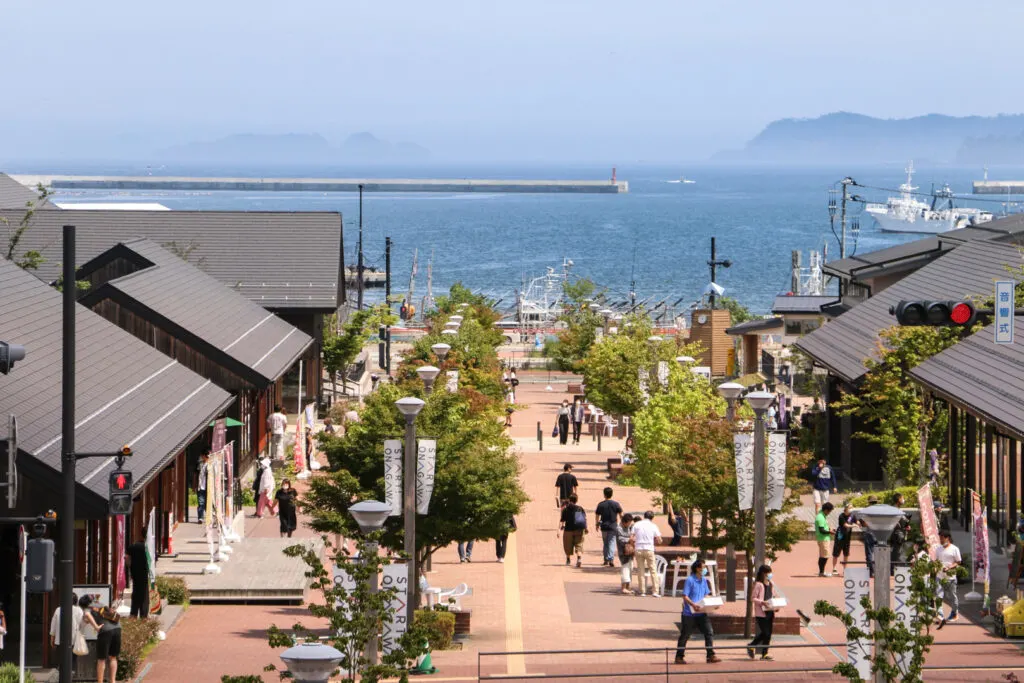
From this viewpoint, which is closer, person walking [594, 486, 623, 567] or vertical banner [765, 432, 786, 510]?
vertical banner [765, 432, 786, 510]

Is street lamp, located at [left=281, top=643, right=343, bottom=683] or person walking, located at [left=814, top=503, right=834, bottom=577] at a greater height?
street lamp, located at [left=281, top=643, right=343, bottom=683]

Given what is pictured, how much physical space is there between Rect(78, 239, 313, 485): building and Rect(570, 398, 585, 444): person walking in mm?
8012

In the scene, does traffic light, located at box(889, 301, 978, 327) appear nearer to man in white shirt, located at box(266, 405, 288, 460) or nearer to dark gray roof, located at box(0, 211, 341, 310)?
man in white shirt, located at box(266, 405, 288, 460)

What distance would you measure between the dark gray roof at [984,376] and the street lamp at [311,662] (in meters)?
15.0

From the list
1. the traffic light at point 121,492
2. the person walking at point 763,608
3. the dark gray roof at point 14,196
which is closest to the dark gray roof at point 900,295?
the person walking at point 763,608

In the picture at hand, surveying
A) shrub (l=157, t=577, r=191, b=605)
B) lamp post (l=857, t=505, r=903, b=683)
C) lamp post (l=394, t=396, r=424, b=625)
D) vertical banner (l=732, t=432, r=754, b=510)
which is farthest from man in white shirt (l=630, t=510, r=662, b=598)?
lamp post (l=857, t=505, r=903, b=683)

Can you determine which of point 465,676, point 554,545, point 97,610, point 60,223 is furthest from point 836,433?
point 60,223

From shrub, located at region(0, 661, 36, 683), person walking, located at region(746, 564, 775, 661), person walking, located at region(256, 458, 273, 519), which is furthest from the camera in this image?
person walking, located at region(256, 458, 273, 519)

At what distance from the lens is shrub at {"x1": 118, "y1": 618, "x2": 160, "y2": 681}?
20.5 metres

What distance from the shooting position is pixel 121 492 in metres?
18.2

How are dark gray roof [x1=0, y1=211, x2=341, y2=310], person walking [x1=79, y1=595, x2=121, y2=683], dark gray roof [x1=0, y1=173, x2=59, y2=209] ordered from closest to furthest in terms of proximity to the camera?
1. person walking [x1=79, y1=595, x2=121, y2=683]
2. dark gray roof [x1=0, y1=211, x2=341, y2=310]
3. dark gray roof [x1=0, y1=173, x2=59, y2=209]

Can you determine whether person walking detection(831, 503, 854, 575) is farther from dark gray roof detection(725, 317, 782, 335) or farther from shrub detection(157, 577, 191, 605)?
dark gray roof detection(725, 317, 782, 335)

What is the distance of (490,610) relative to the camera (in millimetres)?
25266

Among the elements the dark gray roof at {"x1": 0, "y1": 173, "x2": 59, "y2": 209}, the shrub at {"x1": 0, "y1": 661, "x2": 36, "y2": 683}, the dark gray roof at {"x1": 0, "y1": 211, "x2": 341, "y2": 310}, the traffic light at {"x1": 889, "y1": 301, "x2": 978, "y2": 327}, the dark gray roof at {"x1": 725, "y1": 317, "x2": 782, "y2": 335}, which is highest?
the dark gray roof at {"x1": 0, "y1": 173, "x2": 59, "y2": 209}
